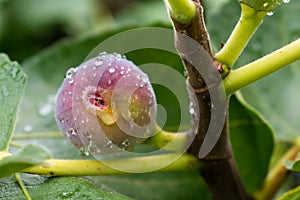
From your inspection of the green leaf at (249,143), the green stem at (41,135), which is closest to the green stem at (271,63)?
the green leaf at (249,143)

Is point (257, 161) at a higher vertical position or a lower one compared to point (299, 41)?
lower

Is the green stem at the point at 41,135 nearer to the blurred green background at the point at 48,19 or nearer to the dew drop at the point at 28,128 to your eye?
the dew drop at the point at 28,128

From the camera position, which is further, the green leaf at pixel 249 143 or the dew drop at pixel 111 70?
the green leaf at pixel 249 143

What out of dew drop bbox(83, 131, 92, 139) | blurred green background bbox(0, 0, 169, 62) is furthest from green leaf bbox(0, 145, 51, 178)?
blurred green background bbox(0, 0, 169, 62)

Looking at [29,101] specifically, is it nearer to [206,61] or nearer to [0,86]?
[0,86]

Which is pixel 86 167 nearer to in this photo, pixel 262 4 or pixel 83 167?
pixel 83 167

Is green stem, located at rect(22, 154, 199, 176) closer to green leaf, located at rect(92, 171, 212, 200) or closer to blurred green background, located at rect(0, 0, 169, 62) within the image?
green leaf, located at rect(92, 171, 212, 200)

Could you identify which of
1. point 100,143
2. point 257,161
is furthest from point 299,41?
point 257,161
